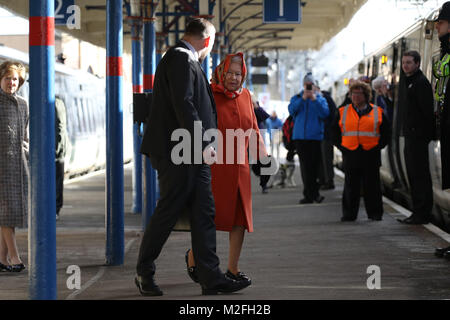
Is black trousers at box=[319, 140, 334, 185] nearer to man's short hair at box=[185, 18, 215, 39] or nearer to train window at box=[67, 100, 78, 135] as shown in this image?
train window at box=[67, 100, 78, 135]

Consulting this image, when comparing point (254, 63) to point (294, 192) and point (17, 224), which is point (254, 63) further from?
point (17, 224)

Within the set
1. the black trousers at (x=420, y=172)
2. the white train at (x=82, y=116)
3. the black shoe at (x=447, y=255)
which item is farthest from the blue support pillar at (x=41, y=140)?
the white train at (x=82, y=116)

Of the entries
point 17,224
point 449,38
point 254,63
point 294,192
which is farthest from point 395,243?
point 254,63

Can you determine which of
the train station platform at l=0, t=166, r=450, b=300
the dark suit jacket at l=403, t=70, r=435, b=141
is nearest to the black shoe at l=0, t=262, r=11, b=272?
the train station platform at l=0, t=166, r=450, b=300

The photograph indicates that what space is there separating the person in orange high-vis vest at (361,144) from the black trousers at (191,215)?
5.34 metres

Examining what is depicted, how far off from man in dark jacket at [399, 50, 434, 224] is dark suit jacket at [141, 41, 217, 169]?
4.47m

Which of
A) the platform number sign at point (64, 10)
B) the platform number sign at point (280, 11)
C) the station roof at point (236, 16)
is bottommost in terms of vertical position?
the platform number sign at point (64, 10)

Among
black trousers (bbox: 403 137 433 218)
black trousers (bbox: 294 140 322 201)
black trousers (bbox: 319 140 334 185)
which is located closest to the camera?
black trousers (bbox: 403 137 433 218)

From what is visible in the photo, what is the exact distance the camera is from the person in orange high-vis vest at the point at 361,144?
11.6 m

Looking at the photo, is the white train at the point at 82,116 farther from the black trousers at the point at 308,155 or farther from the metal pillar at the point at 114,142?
the metal pillar at the point at 114,142

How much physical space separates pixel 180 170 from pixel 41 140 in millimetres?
1178

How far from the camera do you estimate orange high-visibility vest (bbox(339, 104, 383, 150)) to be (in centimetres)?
1159

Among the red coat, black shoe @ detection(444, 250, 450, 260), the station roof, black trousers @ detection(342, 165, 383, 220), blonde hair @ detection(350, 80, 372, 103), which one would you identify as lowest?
black shoe @ detection(444, 250, 450, 260)
